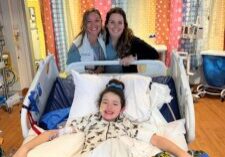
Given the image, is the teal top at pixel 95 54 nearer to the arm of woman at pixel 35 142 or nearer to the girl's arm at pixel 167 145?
the arm of woman at pixel 35 142

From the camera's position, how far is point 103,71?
2211 mm

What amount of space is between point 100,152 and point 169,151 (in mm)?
358

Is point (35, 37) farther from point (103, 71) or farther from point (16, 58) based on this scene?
point (103, 71)

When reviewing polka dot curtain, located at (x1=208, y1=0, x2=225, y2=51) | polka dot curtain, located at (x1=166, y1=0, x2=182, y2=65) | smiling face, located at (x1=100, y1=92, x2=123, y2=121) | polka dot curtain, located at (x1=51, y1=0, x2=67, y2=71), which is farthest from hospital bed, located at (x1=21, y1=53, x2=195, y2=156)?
polka dot curtain, located at (x1=208, y1=0, x2=225, y2=51)

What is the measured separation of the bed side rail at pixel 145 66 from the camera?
6.65 ft

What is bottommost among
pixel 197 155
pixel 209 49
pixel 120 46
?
pixel 197 155

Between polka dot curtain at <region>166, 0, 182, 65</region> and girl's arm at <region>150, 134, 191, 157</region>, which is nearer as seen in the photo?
girl's arm at <region>150, 134, 191, 157</region>

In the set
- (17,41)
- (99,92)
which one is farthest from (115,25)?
(17,41)

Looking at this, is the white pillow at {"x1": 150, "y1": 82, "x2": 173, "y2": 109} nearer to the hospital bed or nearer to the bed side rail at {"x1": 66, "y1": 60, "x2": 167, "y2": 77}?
the hospital bed

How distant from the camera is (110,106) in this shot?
1.57 meters

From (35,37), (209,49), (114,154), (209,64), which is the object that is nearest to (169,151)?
(114,154)

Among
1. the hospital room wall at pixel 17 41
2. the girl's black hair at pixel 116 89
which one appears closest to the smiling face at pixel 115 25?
the girl's black hair at pixel 116 89

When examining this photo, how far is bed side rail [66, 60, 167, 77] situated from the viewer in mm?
2028

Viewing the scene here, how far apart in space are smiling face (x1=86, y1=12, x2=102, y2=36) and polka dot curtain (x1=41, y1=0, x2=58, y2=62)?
162cm
